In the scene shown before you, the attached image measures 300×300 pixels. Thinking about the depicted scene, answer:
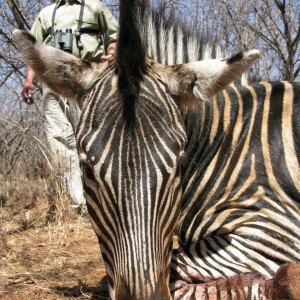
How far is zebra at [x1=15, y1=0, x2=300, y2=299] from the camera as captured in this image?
2191 millimetres

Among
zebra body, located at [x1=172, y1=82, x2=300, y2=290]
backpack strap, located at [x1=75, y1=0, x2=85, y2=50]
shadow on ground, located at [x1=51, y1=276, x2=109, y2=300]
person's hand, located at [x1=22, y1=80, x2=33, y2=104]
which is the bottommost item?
shadow on ground, located at [x1=51, y1=276, x2=109, y2=300]

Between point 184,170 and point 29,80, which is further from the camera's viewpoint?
point 29,80

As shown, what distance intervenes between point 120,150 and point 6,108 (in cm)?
926

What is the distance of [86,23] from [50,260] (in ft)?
9.46

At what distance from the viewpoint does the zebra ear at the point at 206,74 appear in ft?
8.77

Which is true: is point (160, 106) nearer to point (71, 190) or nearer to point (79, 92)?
point (79, 92)

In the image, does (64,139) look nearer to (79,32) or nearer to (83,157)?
(79,32)

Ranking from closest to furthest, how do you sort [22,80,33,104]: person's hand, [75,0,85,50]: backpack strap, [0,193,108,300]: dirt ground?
[0,193,108,300]: dirt ground < [75,0,85,50]: backpack strap < [22,80,33,104]: person's hand

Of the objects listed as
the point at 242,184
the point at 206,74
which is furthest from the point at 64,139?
the point at 206,74

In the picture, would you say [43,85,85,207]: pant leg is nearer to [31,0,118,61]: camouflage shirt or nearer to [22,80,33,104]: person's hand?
[22,80,33,104]: person's hand

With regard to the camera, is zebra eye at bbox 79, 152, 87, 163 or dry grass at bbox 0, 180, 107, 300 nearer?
zebra eye at bbox 79, 152, 87, 163

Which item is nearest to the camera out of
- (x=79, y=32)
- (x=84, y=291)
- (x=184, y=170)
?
(x=184, y=170)

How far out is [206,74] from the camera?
8.85 feet

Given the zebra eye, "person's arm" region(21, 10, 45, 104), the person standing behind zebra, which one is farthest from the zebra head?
"person's arm" region(21, 10, 45, 104)
